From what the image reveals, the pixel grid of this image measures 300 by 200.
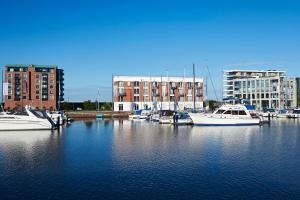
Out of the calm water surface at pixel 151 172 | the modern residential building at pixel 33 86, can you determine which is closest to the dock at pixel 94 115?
the modern residential building at pixel 33 86

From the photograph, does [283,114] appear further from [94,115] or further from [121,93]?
[94,115]

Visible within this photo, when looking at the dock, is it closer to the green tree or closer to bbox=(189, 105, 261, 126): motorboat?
the green tree

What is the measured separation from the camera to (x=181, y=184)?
20.5 m

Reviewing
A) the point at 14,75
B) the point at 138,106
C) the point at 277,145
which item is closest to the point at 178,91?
the point at 138,106

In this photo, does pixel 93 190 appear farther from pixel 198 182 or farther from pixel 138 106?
pixel 138 106

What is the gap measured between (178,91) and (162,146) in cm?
9251

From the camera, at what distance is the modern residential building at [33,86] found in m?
133

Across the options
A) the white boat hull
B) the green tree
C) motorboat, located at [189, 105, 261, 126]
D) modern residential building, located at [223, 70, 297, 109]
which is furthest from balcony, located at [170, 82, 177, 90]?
the white boat hull

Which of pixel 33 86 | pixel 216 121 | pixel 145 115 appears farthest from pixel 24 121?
pixel 33 86

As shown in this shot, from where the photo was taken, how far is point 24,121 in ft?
187

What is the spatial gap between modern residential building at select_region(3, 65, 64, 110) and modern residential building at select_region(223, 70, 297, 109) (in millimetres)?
88168

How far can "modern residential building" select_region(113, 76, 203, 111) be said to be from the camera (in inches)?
4857

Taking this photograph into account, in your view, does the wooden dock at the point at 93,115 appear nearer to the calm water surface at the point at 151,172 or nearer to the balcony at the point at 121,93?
the balcony at the point at 121,93

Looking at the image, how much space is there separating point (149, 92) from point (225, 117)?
6263 centimetres
